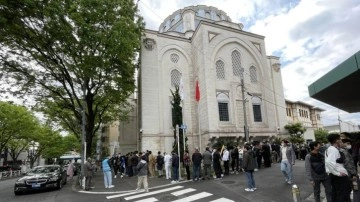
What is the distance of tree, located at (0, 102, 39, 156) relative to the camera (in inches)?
1198

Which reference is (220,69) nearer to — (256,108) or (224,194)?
(256,108)

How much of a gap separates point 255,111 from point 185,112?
897 cm

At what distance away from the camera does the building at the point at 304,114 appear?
49.8m

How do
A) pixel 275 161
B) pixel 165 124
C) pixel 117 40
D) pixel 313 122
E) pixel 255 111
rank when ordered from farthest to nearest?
pixel 313 122
pixel 255 111
pixel 165 124
pixel 275 161
pixel 117 40

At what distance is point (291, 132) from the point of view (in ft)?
109

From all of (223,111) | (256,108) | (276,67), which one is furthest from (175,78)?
(276,67)

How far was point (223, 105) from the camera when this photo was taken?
2995 cm

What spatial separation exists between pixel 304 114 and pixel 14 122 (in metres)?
52.8

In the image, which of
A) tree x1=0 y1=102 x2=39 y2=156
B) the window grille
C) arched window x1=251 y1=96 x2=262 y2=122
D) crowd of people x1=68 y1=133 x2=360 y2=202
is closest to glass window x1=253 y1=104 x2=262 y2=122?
arched window x1=251 y1=96 x2=262 y2=122

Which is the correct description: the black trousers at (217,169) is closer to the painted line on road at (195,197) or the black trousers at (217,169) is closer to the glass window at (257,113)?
the painted line on road at (195,197)

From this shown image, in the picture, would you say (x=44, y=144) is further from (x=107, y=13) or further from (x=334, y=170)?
(x=334, y=170)

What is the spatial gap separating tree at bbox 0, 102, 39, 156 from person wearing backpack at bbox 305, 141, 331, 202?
109 feet

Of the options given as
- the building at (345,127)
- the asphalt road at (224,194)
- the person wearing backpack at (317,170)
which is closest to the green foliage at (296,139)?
the building at (345,127)

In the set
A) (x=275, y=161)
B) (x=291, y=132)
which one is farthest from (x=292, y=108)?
(x=275, y=161)
